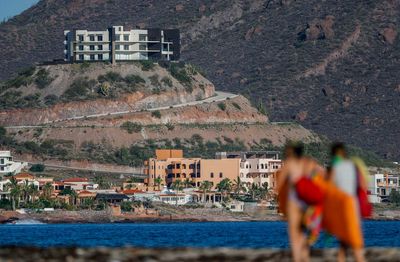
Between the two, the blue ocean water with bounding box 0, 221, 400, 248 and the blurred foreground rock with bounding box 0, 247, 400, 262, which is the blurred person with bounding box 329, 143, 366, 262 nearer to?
the blurred foreground rock with bounding box 0, 247, 400, 262

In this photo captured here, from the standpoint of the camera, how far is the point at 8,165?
19150 cm

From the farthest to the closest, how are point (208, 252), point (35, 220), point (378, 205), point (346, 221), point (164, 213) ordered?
point (378, 205) → point (164, 213) → point (35, 220) → point (208, 252) → point (346, 221)

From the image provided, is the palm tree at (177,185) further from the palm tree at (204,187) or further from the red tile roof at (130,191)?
the red tile roof at (130,191)

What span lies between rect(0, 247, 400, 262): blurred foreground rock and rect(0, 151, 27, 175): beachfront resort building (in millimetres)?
156360

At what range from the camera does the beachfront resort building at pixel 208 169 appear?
18738 cm

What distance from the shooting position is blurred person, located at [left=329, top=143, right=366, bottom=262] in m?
26.3

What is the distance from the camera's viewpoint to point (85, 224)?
161 metres

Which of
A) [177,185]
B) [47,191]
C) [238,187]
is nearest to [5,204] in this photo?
[47,191]

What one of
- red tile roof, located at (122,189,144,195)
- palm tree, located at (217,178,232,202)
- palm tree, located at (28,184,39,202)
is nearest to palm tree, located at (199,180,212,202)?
palm tree, located at (217,178,232,202)

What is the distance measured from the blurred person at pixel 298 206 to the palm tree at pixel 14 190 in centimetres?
14069

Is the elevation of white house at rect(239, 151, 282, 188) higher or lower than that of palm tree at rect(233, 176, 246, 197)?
higher

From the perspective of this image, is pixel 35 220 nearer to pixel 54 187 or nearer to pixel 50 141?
pixel 54 187

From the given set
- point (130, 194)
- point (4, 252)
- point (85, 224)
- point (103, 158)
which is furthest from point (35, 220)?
point (4, 252)

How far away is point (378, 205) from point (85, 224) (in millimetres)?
41125
